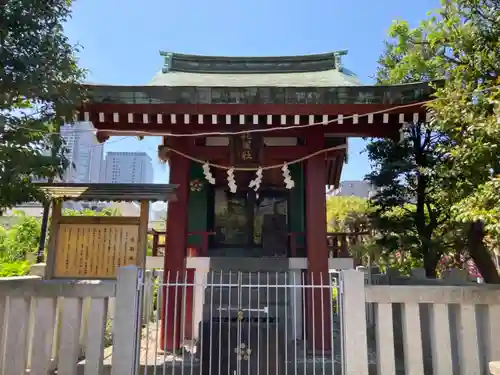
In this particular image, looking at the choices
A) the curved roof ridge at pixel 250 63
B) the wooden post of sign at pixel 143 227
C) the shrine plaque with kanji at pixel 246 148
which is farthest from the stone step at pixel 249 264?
the curved roof ridge at pixel 250 63

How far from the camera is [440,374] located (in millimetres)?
4551

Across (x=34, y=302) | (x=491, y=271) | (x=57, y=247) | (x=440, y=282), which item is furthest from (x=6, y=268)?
(x=491, y=271)

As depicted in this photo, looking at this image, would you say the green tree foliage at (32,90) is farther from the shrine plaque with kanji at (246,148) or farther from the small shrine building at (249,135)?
the shrine plaque with kanji at (246,148)

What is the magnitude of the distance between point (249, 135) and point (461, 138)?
3531 mm

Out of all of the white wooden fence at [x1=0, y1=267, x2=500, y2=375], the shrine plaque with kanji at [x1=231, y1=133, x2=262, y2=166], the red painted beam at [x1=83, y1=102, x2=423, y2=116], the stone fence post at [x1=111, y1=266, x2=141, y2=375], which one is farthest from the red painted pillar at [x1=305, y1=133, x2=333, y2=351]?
the stone fence post at [x1=111, y1=266, x2=141, y2=375]

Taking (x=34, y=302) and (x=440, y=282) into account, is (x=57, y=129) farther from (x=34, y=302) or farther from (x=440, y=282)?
(x=440, y=282)

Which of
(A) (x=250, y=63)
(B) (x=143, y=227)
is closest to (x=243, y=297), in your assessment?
(B) (x=143, y=227)

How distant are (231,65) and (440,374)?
30.5 ft

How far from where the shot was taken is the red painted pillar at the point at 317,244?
6715 mm

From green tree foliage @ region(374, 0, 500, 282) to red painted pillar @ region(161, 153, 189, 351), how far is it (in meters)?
4.39

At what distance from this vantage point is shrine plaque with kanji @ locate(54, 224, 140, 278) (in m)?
5.90

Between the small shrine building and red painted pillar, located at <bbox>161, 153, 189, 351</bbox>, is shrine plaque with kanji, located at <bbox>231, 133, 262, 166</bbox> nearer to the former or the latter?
the small shrine building

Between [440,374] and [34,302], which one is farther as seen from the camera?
[34,302]

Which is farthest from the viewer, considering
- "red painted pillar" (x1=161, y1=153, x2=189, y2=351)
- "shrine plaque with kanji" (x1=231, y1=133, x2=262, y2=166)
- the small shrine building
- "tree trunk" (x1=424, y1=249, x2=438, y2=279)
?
"tree trunk" (x1=424, y1=249, x2=438, y2=279)
